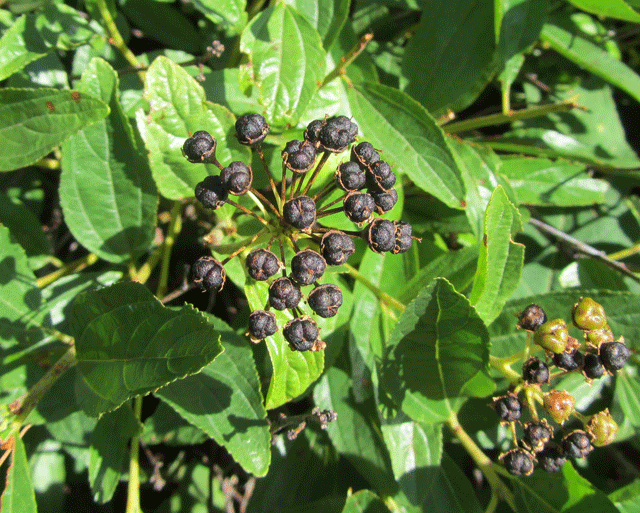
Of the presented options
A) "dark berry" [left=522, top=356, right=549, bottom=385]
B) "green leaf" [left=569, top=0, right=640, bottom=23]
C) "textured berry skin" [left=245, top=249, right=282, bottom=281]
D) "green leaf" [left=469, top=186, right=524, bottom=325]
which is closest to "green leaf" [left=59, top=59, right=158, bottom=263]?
"textured berry skin" [left=245, top=249, right=282, bottom=281]

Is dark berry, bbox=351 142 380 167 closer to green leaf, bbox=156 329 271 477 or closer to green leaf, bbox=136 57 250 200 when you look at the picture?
green leaf, bbox=136 57 250 200

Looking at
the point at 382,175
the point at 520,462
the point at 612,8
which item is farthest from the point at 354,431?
the point at 612,8

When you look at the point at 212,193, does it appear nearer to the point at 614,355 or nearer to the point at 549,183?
the point at 614,355

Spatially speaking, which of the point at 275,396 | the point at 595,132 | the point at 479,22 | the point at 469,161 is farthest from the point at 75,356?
the point at 595,132

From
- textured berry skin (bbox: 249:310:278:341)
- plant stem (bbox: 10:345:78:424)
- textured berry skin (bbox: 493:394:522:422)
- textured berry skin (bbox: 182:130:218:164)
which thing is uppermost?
textured berry skin (bbox: 182:130:218:164)

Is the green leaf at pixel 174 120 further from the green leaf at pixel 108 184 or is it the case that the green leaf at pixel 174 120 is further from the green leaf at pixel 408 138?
the green leaf at pixel 408 138

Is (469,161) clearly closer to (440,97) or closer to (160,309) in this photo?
(440,97)
